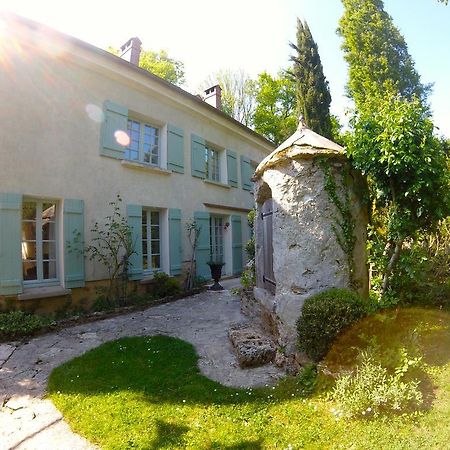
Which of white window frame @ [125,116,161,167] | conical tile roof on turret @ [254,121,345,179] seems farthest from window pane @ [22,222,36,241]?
conical tile roof on turret @ [254,121,345,179]

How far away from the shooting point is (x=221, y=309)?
6.99m

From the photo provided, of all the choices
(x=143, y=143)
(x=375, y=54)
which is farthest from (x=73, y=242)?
(x=375, y=54)

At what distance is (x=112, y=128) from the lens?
7738mm

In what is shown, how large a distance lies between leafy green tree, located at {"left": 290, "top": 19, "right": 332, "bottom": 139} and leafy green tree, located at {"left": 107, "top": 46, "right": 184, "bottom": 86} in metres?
7.86

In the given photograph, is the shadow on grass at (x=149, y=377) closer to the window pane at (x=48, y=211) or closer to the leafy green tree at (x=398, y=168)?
the leafy green tree at (x=398, y=168)

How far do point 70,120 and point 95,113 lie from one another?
684 millimetres

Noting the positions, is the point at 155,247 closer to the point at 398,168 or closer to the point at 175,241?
the point at 175,241

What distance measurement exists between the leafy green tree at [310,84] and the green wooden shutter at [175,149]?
596 centimetres

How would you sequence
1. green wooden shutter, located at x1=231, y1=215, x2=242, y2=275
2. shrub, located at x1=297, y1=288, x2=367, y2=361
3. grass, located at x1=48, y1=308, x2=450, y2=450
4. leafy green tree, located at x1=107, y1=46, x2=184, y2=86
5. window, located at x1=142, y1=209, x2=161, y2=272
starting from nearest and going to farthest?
grass, located at x1=48, y1=308, x2=450, y2=450 < shrub, located at x1=297, y1=288, x2=367, y2=361 < window, located at x1=142, y1=209, x2=161, y2=272 < green wooden shutter, located at x1=231, y1=215, x2=242, y2=275 < leafy green tree, located at x1=107, y1=46, x2=184, y2=86

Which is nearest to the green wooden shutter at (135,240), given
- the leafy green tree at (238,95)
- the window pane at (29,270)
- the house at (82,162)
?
the house at (82,162)

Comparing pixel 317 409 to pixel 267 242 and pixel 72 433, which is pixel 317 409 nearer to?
pixel 72 433

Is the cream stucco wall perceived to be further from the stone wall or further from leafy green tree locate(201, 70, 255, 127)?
leafy green tree locate(201, 70, 255, 127)

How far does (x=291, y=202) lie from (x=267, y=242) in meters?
1.31

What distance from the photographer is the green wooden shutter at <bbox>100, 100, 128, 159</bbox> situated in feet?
24.9
